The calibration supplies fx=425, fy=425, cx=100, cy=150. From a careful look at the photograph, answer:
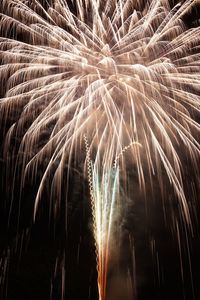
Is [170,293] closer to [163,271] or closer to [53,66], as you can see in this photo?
[163,271]

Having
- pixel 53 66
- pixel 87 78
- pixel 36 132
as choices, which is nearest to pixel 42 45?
pixel 53 66

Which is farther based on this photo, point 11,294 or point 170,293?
point 170,293

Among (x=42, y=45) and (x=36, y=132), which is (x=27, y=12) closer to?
(x=42, y=45)

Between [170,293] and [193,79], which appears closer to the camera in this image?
[193,79]

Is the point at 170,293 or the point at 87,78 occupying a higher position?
the point at 87,78

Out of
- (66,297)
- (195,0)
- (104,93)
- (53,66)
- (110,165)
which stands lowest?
(66,297)

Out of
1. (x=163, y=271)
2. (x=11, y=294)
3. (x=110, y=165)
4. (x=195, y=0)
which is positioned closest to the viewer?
(x=195, y=0)

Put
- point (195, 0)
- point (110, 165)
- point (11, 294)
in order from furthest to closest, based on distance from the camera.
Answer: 1. point (11, 294)
2. point (110, 165)
3. point (195, 0)

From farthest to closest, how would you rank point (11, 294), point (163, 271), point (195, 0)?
point (163, 271) → point (11, 294) → point (195, 0)

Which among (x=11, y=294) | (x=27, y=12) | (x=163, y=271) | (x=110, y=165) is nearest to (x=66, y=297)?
(x=11, y=294)
